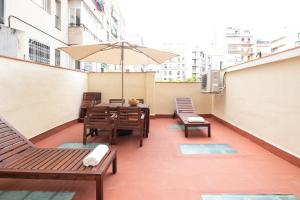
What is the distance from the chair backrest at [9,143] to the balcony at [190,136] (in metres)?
0.35

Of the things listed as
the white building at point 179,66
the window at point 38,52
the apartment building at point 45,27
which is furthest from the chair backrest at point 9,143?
the white building at point 179,66

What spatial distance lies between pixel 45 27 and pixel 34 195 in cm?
864

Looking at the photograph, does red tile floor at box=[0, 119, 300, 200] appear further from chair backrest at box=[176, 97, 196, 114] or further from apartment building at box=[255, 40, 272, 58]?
chair backrest at box=[176, 97, 196, 114]

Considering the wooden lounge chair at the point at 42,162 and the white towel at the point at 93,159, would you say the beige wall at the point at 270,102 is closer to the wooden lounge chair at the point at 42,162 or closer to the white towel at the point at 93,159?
the wooden lounge chair at the point at 42,162

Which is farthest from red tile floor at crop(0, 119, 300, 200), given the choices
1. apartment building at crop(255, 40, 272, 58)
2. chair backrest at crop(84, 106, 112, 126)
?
apartment building at crop(255, 40, 272, 58)

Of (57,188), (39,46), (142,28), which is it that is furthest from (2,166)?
(142,28)

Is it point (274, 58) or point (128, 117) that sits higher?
point (274, 58)

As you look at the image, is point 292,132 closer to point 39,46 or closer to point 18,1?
point 18,1

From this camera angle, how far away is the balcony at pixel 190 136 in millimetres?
2969

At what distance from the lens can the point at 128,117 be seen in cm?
517

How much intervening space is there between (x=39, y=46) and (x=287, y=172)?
9.26 metres

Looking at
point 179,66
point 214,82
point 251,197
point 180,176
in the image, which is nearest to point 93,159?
point 180,176

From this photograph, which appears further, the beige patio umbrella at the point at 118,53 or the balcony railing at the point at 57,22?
the balcony railing at the point at 57,22

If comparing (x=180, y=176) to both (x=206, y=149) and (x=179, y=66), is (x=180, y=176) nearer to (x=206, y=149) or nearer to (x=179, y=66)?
(x=206, y=149)
